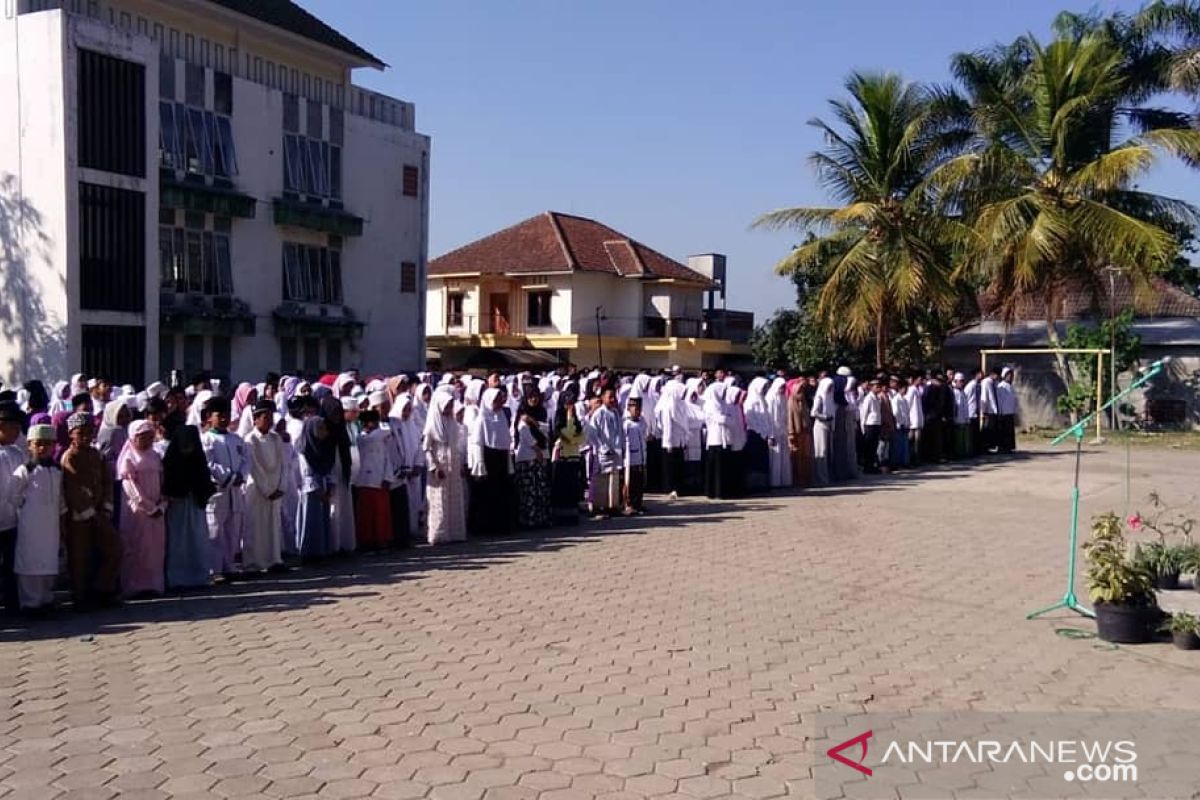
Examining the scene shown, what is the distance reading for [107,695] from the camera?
607 centimetres

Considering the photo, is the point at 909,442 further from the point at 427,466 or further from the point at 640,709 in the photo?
the point at 640,709

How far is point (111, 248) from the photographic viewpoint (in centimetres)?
1969

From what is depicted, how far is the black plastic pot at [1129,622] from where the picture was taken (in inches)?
286

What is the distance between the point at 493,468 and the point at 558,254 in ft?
102

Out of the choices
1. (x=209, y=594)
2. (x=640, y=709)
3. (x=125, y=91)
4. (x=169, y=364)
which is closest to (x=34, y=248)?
(x=125, y=91)

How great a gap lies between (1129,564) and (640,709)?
3684 mm

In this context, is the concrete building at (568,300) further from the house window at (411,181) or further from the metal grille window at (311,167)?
the metal grille window at (311,167)

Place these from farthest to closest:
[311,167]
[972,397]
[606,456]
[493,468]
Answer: [311,167], [972,397], [606,456], [493,468]

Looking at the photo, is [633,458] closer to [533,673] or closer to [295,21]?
[533,673]

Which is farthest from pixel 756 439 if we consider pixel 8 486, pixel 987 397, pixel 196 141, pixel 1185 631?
pixel 196 141

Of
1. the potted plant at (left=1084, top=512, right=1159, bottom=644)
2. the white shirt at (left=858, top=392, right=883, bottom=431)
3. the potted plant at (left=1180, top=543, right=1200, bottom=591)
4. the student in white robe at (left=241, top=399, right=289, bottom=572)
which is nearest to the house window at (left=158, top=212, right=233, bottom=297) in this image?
the white shirt at (left=858, top=392, right=883, bottom=431)

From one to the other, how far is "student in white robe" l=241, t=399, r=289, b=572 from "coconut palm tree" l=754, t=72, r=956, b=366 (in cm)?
1739

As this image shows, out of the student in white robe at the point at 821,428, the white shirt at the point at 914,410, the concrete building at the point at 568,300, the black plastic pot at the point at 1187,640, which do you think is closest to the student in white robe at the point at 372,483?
the black plastic pot at the point at 1187,640

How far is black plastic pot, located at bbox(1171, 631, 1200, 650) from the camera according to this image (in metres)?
7.06
